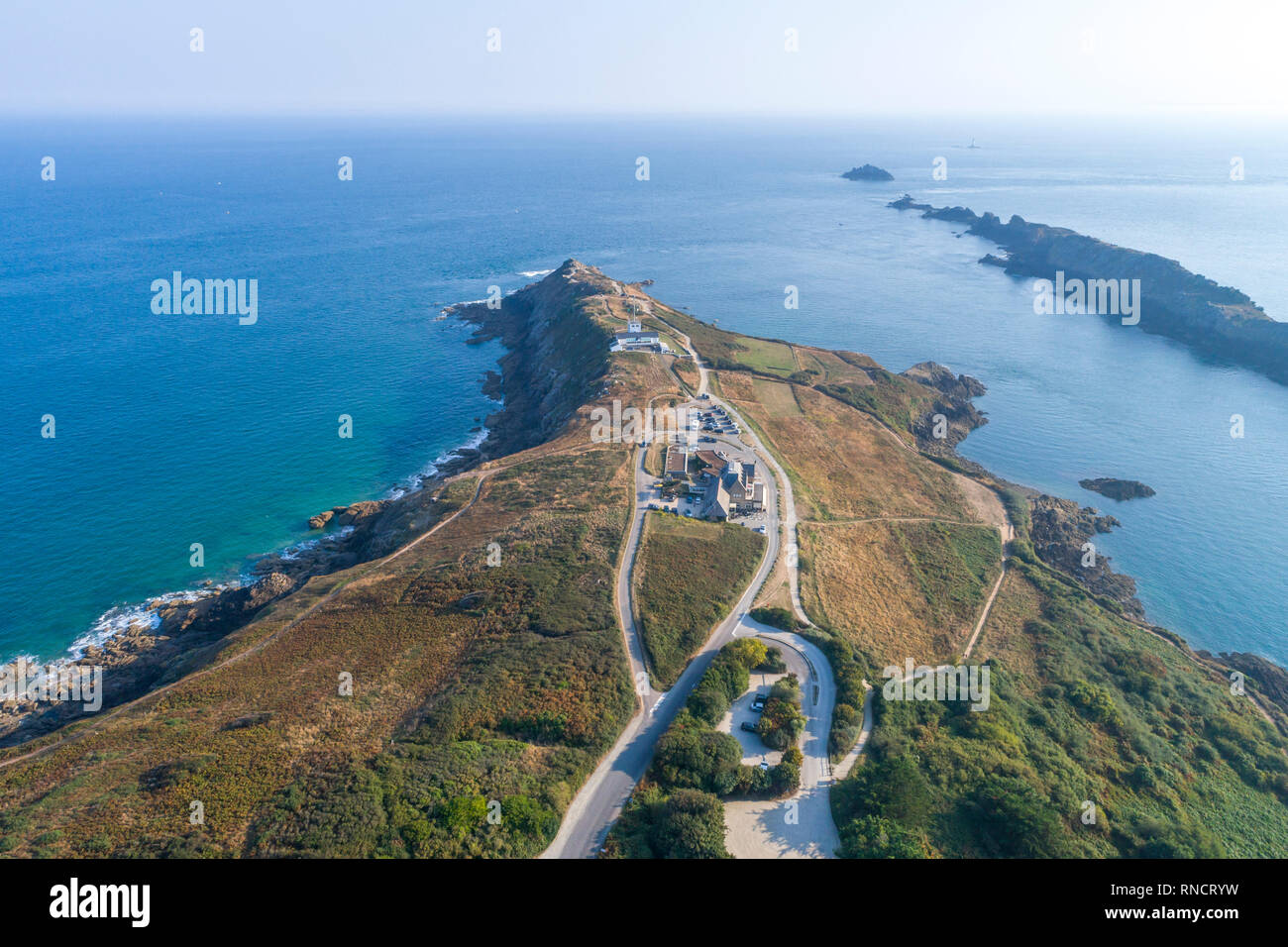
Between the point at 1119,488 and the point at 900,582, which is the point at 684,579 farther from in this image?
the point at 1119,488

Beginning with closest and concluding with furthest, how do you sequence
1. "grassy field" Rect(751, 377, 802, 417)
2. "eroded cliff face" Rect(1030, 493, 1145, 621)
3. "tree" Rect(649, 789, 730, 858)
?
"tree" Rect(649, 789, 730, 858), "eroded cliff face" Rect(1030, 493, 1145, 621), "grassy field" Rect(751, 377, 802, 417)

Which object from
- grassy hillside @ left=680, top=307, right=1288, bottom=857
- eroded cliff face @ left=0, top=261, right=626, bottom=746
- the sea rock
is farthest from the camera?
the sea rock

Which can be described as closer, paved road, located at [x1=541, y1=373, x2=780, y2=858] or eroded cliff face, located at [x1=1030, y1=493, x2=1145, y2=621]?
paved road, located at [x1=541, y1=373, x2=780, y2=858]

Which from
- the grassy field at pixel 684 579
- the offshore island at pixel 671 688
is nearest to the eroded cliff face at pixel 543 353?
the offshore island at pixel 671 688

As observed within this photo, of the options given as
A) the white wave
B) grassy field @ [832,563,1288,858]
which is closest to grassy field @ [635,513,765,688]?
grassy field @ [832,563,1288,858]

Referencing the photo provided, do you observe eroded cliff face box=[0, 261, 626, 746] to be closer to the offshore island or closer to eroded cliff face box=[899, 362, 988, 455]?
the offshore island

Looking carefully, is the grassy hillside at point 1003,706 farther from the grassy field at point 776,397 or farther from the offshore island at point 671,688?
the grassy field at point 776,397

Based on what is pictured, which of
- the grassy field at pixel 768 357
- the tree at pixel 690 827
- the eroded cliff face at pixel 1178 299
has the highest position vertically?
the eroded cliff face at pixel 1178 299
